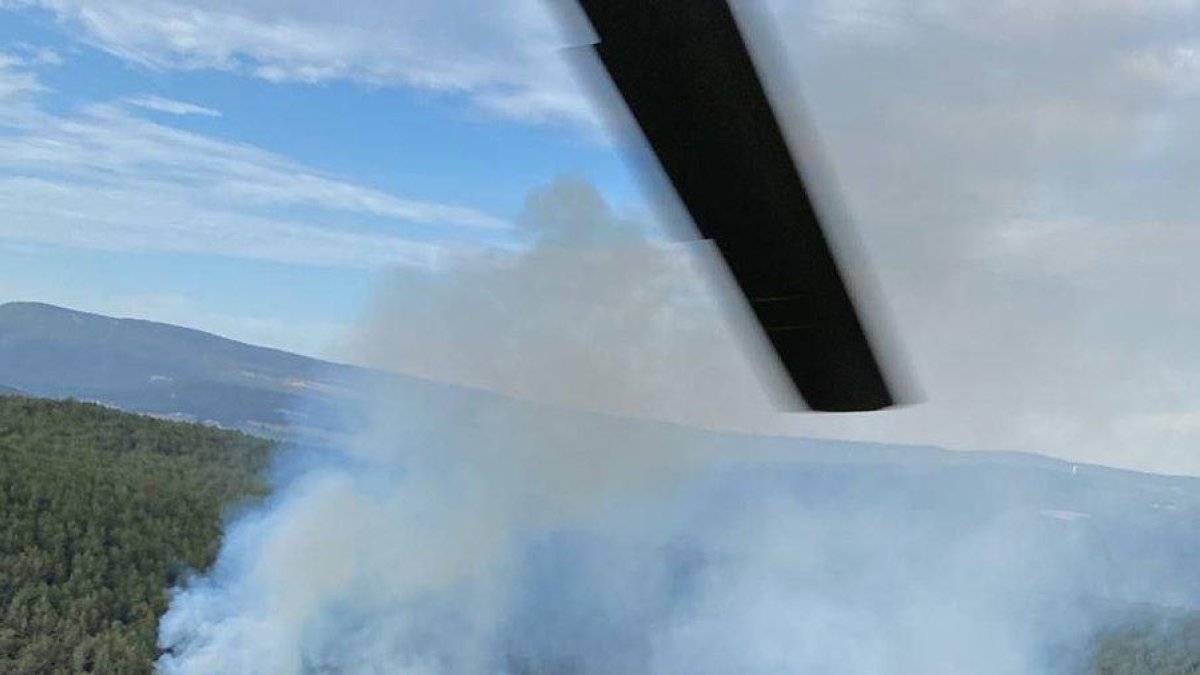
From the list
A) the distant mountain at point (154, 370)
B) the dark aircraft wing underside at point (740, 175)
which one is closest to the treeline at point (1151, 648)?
the distant mountain at point (154, 370)

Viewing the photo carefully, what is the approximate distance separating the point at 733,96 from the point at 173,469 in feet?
169

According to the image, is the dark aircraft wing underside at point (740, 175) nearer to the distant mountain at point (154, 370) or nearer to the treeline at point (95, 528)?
the treeline at point (95, 528)

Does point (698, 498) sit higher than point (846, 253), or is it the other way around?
point (846, 253)

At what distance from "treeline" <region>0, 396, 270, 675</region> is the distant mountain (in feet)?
16.4

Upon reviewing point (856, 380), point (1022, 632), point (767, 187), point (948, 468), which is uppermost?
point (767, 187)

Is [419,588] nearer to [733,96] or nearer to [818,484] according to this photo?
[818,484]

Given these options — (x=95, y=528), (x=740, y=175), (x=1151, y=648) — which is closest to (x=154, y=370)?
(x=95, y=528)

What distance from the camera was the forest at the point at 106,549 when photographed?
1439 inches

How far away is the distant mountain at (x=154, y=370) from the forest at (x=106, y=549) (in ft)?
17.8

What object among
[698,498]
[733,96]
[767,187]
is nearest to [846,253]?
[767,187]

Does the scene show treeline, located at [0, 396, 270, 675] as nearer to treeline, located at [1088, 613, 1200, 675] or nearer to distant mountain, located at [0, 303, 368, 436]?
distant mountain, located at [0, 303, 368, 436]

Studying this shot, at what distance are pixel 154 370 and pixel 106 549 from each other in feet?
172

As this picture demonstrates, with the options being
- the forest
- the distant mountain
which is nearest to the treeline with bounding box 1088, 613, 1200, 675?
the forest

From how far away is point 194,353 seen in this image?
102125 mm
